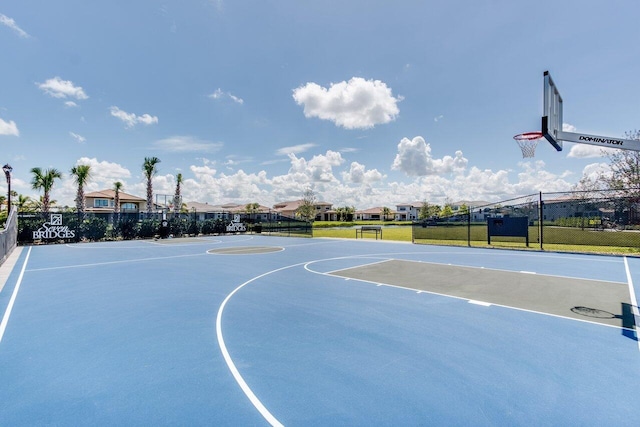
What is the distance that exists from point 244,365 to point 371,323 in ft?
8.13

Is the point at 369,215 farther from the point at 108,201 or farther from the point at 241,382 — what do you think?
the point at 241,382

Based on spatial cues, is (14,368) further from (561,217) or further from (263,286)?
(561,217)

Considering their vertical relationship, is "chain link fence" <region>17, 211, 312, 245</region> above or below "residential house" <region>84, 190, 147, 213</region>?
below

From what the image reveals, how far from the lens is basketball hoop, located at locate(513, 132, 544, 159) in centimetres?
920

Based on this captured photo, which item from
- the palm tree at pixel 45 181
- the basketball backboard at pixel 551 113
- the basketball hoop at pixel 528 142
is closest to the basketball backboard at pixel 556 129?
the basketball backboard at pixel 551 113

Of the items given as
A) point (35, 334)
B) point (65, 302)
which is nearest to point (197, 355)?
point (35, 334)

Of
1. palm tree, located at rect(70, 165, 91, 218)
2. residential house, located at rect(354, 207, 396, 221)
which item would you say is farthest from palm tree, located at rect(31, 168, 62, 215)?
residential house, located at rect(354, 207, 396, 221)

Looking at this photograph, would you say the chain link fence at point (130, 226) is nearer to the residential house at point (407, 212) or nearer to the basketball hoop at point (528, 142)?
the basketball hoop at point (528, 142)

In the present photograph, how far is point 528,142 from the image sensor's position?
9984 mm

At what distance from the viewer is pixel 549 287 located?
8.21 meters

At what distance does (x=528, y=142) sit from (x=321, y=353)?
9730 mm

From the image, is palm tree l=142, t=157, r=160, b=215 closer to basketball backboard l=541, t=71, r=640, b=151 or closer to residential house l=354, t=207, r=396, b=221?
basketball backboard l=541, t=71, r=640, b=151

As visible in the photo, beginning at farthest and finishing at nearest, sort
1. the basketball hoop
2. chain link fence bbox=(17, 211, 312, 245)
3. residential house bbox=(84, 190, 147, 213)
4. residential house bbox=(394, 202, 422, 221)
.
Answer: residential house bbox=(394, 202, 422, 221)
residential house bbox=(84, 190, 147, 213)
chain link fence bbox=(17, 211, 312, 245)
the basketball hoop

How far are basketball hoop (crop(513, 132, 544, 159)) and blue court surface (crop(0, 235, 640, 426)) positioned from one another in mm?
4223
